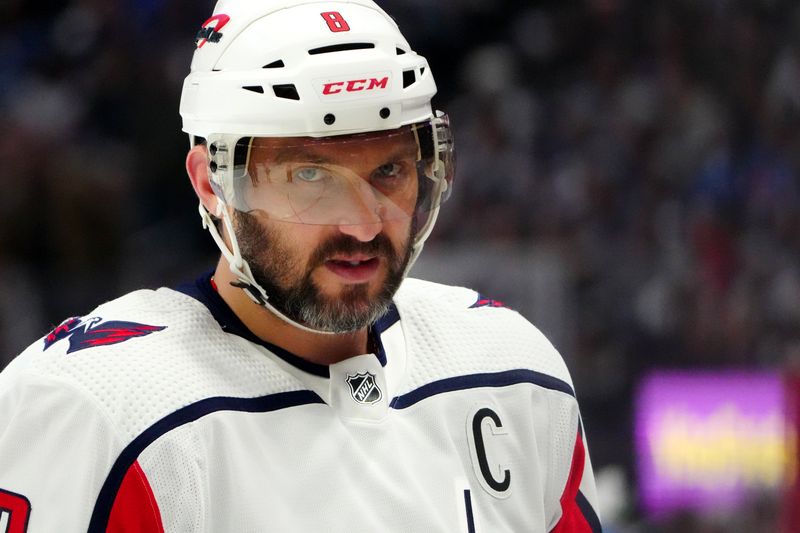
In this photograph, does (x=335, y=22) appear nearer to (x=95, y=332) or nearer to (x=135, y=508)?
(x=95, y=332)

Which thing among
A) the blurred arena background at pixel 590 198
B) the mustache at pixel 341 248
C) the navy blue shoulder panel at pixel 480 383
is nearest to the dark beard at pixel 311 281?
the mustache at pixel 341 248

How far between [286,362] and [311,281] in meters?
0.12

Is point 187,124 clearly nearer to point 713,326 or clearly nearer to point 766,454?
point 766,454

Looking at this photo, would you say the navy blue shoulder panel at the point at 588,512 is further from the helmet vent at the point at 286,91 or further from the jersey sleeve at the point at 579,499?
the helmet vent at the point at 286,91

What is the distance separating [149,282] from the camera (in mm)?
4969

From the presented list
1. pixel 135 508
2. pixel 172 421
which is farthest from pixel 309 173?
pixel 135 508

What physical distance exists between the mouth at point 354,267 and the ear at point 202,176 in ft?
0.64

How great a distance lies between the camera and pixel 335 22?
1.71 metres

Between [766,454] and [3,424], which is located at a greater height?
[3,424]

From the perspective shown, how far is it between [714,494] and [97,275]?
2290mm

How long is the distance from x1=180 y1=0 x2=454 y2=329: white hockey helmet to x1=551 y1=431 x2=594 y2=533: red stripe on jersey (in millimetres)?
421

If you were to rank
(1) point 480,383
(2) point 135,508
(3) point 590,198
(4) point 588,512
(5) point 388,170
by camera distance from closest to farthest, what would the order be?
(2) point 135,508 < (5) point 388,170 < (1) point 480,383 < (4) point 588,512 < (3) point 590,198

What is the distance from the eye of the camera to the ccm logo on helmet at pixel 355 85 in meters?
1.66

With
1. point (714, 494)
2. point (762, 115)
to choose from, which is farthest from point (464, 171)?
point (714, 494)
